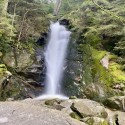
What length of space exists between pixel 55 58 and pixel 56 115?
7904 millimetres

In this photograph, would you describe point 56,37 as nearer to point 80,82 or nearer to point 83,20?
point 83,20

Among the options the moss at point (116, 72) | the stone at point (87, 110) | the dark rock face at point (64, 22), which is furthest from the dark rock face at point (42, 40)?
the stone at point (87, 110)

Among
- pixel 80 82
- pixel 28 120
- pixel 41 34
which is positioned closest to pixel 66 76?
pixel 80 82

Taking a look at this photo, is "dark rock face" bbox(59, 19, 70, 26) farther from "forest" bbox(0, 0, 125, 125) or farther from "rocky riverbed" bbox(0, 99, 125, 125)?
"rocky riverbed" bbox(0, 99, 125, 125)

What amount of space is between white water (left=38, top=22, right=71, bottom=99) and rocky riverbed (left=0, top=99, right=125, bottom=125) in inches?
119

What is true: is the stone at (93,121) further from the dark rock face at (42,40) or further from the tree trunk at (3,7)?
the dark rock face at (42,40)

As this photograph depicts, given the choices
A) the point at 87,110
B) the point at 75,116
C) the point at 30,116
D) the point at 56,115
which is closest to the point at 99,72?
the point at 87,110

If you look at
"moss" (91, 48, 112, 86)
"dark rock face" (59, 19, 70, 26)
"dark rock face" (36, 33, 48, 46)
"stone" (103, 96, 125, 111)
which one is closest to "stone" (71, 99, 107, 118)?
"stone" (103, 96, 125, 111)

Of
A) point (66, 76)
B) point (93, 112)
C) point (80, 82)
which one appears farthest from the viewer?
point (66, 76)

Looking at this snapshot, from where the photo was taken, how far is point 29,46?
45.4 ft

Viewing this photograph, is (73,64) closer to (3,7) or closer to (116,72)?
(116,72)

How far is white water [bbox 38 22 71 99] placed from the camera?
12.1 m

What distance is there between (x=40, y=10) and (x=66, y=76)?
5829 mm

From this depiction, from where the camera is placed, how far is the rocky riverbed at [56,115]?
5.98m
